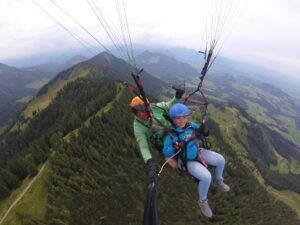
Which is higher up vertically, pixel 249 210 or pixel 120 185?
pixel 120 185

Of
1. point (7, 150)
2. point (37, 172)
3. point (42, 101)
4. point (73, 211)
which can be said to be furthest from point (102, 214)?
point (42, 101)

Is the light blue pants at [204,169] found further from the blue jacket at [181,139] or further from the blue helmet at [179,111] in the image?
the blue helmet at [179,111]

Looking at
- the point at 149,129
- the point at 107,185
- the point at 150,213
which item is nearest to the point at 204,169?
the point at 149,129

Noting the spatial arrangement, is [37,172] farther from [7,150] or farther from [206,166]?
[7,150]

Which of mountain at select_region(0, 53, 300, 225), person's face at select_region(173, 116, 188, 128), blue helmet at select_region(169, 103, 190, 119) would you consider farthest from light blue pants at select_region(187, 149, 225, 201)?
mountain at select_region(0, 53, 300, 225)

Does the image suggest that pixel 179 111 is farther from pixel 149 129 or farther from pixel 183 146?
pixel 149 129

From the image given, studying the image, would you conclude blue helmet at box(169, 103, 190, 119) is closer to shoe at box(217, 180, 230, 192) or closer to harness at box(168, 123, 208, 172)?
harness at box(168, 123, 208, 172)

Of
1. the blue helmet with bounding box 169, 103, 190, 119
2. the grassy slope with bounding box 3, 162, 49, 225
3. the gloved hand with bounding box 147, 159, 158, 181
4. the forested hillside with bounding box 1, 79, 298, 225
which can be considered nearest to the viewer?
the gloved hand with bounding box 147, 159, 158, 181
